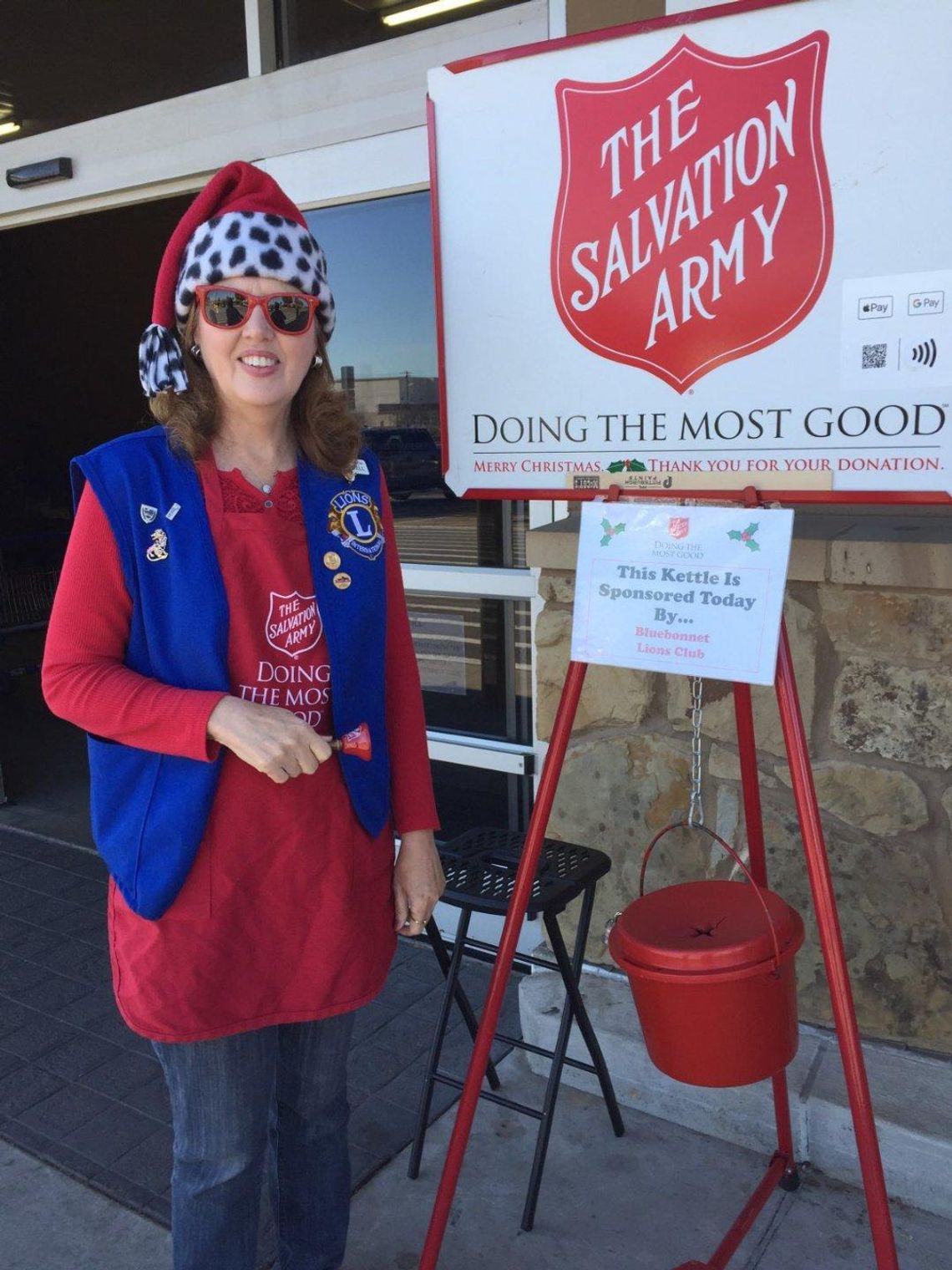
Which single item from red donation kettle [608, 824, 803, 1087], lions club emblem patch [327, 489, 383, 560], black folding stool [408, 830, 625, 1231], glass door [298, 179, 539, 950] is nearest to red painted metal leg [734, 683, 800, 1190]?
red donation kettle [608, 824, 803, 1087]

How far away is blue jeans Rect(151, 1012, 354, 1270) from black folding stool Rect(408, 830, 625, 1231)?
16.1 inches

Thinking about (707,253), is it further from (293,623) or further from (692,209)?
(293,623)

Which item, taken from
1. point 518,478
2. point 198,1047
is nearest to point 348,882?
point 198,1047

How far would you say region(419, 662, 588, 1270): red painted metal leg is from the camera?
1.90m

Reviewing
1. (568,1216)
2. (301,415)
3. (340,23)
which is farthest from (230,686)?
(340,23)

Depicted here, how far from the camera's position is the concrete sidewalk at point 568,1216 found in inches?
87.7

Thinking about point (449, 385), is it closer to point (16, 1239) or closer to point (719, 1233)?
point (719, 1233)

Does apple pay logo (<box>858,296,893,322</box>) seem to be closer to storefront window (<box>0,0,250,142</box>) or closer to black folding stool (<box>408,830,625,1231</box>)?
black folding stool (<box>408,830,625,1231</box>)

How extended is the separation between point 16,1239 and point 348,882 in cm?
137

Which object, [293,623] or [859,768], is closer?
[293,623]

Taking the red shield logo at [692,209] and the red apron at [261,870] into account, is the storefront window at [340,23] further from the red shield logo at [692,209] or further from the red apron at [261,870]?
the red apron at [261,870]

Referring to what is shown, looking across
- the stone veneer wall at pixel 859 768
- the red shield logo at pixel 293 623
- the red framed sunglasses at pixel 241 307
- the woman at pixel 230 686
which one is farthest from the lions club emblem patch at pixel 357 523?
the stone veneer wall at pixel 859 768

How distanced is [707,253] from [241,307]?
774 millimetres

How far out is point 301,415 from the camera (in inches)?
71.0
